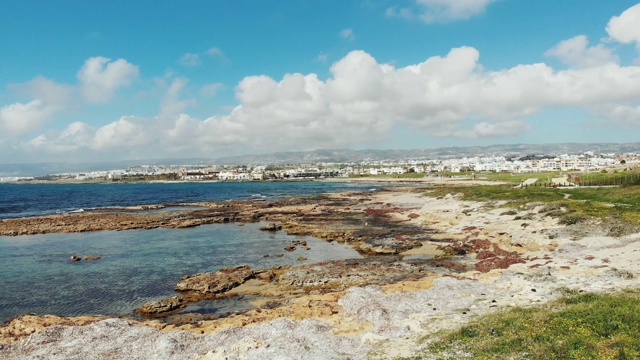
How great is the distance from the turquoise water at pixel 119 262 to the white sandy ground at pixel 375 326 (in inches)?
255

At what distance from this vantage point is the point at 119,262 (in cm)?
3922

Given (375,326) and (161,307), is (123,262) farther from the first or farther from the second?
(375,326)

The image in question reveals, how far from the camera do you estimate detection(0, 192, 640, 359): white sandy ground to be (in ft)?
54.6

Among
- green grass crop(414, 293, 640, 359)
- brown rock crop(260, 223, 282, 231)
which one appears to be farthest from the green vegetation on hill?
brown rock crop(260, 223, 282, 231)

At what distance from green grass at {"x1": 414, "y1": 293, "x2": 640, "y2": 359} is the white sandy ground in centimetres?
161

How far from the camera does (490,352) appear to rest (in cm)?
1380

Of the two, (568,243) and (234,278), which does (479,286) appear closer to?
Answer: (568,243)

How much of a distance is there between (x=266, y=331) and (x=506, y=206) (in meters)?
48.0

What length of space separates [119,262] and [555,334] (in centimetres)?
3876

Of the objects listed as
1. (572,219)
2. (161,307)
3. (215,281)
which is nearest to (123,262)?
(215,281)

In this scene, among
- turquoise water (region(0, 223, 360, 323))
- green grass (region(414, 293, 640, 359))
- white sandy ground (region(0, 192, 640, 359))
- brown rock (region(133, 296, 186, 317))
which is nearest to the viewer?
green grass (region(414, 293, 640, 359))

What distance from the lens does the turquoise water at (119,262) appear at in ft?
89.2

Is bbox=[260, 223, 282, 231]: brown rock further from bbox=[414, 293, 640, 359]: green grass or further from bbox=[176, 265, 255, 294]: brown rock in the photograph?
bbox=[414, 293, 640, 359]: green grass

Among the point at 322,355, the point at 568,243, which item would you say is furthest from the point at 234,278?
the point at 568,243
